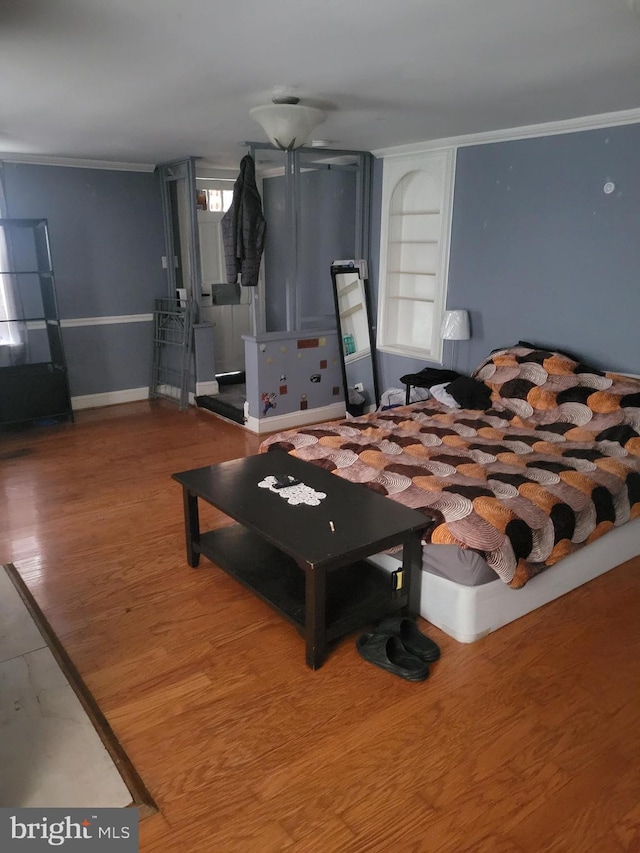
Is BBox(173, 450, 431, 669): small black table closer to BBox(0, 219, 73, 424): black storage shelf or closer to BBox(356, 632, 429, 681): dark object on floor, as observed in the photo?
BBox(356, 632, 429, 681): dark object on floor

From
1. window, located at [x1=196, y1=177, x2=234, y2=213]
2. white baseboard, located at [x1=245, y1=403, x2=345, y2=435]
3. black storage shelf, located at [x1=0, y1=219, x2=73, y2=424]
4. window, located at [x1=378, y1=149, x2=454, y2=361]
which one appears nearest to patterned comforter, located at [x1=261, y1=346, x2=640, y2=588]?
window, located at [x1=378, y1=149, x2=454, y2=361]

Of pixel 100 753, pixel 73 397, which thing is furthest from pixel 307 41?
pixel 73 397

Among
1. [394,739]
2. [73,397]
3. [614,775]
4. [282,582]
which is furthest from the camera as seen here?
[73,397]

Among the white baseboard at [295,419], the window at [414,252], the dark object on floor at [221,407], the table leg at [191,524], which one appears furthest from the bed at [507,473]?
the dark object on floor at [221,407]

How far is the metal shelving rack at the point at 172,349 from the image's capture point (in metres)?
5.62

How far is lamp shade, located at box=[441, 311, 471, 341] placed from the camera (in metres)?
4.30

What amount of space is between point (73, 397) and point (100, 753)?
434cm

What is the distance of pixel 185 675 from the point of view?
2.22m

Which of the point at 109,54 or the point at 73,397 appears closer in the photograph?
the point at 109,54

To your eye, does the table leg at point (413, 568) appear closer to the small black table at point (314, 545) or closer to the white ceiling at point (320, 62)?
the small black table at point (314, 545)

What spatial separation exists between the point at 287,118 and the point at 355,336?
2462 millimetres

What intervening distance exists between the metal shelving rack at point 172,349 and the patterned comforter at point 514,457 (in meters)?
2.52

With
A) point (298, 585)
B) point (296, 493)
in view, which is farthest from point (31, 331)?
point (298, 585)

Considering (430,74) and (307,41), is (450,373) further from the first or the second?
(307,41)
